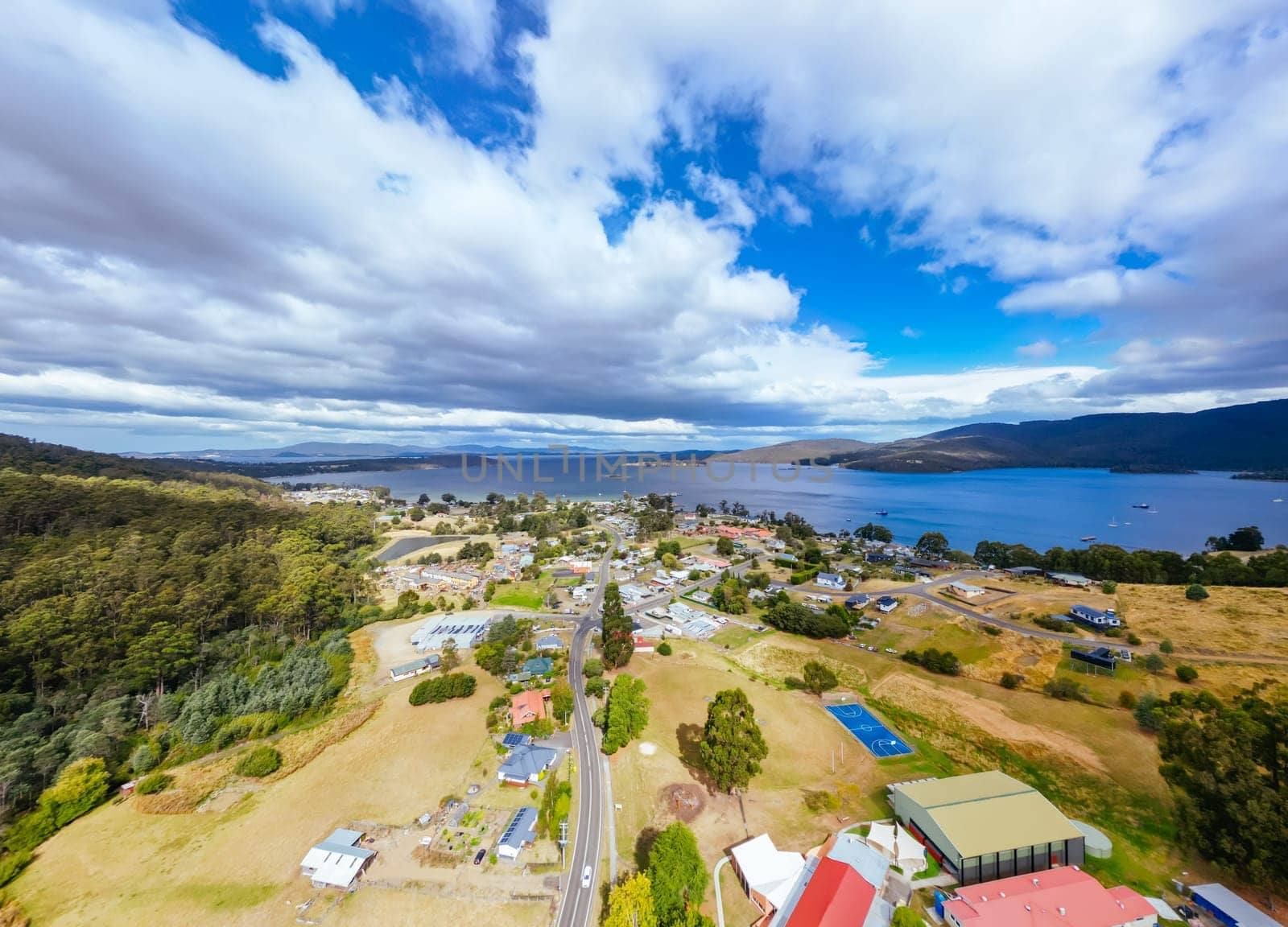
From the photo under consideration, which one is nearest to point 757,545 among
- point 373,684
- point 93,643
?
point 373,684

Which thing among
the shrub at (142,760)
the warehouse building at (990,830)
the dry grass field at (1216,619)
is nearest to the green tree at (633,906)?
the warehouse building at (990,830)

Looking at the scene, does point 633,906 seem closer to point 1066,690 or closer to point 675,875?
point 675,875

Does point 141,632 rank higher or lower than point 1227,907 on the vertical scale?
higher

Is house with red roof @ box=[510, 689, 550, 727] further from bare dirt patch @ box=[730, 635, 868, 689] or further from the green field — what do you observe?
the green field

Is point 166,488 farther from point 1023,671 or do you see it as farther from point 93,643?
point 1023,671

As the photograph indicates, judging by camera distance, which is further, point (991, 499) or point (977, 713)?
point (991, 499)

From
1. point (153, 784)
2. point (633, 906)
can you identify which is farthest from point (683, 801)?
point (153, 784)

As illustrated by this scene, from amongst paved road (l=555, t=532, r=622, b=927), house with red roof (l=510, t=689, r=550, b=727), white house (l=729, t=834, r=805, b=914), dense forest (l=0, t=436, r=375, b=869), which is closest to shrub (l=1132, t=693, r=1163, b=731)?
white house (l=729, t=834, r=805, b=914)
